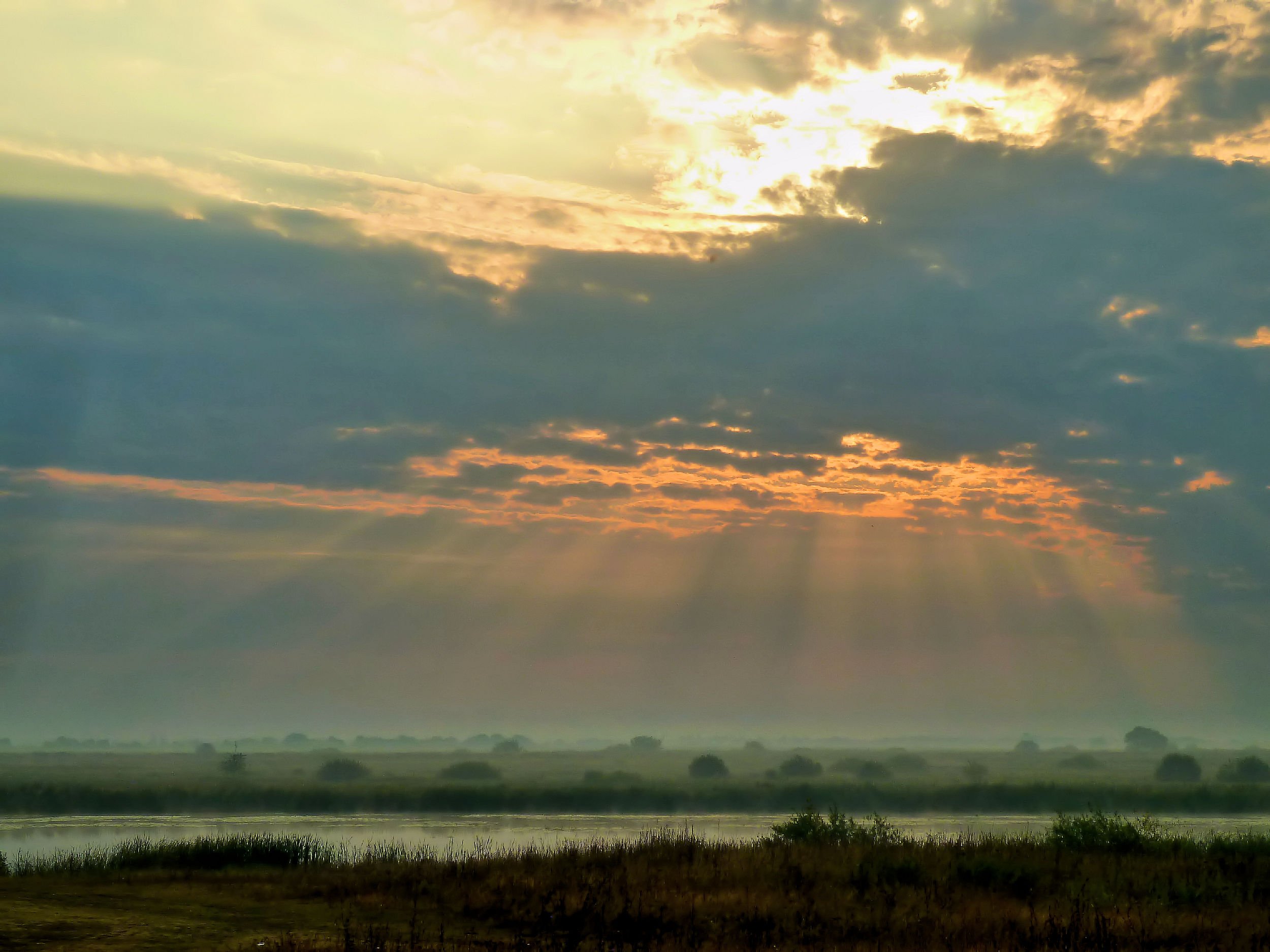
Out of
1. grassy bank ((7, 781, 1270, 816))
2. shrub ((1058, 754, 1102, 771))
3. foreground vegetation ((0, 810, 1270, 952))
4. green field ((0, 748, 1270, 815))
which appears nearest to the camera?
→ foreground vegetation ((0, 810, 1270, 952))

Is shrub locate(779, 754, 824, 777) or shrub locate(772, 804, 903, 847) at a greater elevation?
shrub locate(772, 804, 903, 847)

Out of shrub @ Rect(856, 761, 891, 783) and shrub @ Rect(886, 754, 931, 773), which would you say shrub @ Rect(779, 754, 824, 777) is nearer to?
shrub @ Rect(856, 761, 891, 783)

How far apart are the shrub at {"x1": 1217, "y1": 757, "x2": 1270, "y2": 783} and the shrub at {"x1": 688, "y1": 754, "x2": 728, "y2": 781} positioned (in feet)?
156

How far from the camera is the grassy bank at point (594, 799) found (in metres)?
61.0

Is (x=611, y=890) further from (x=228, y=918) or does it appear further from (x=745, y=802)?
(x=745, y=802)

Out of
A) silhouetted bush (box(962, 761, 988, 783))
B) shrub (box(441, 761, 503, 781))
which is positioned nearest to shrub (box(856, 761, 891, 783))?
silhouetted bush (box(962, 761, 988, 783))

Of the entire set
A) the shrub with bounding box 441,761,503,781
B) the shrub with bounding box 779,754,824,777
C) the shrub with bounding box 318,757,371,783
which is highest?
the shrub with bounding box 318,757,371,783

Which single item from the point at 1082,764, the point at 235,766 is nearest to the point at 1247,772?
the point at 1082,764

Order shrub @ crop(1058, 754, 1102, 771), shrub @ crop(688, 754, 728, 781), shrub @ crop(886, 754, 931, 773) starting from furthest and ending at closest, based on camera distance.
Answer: shrub @ crop(886, 754, 931, 773)
shrub @ crop(1058, 754, 1102, 771)
shrub @ crop(688, 754, 728, 781)

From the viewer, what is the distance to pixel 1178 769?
10194cm

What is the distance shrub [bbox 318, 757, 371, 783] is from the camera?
293 feet

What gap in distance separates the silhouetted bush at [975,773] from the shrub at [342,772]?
57415 millimetres

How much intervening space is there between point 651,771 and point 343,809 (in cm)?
5793

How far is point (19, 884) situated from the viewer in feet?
75.8
